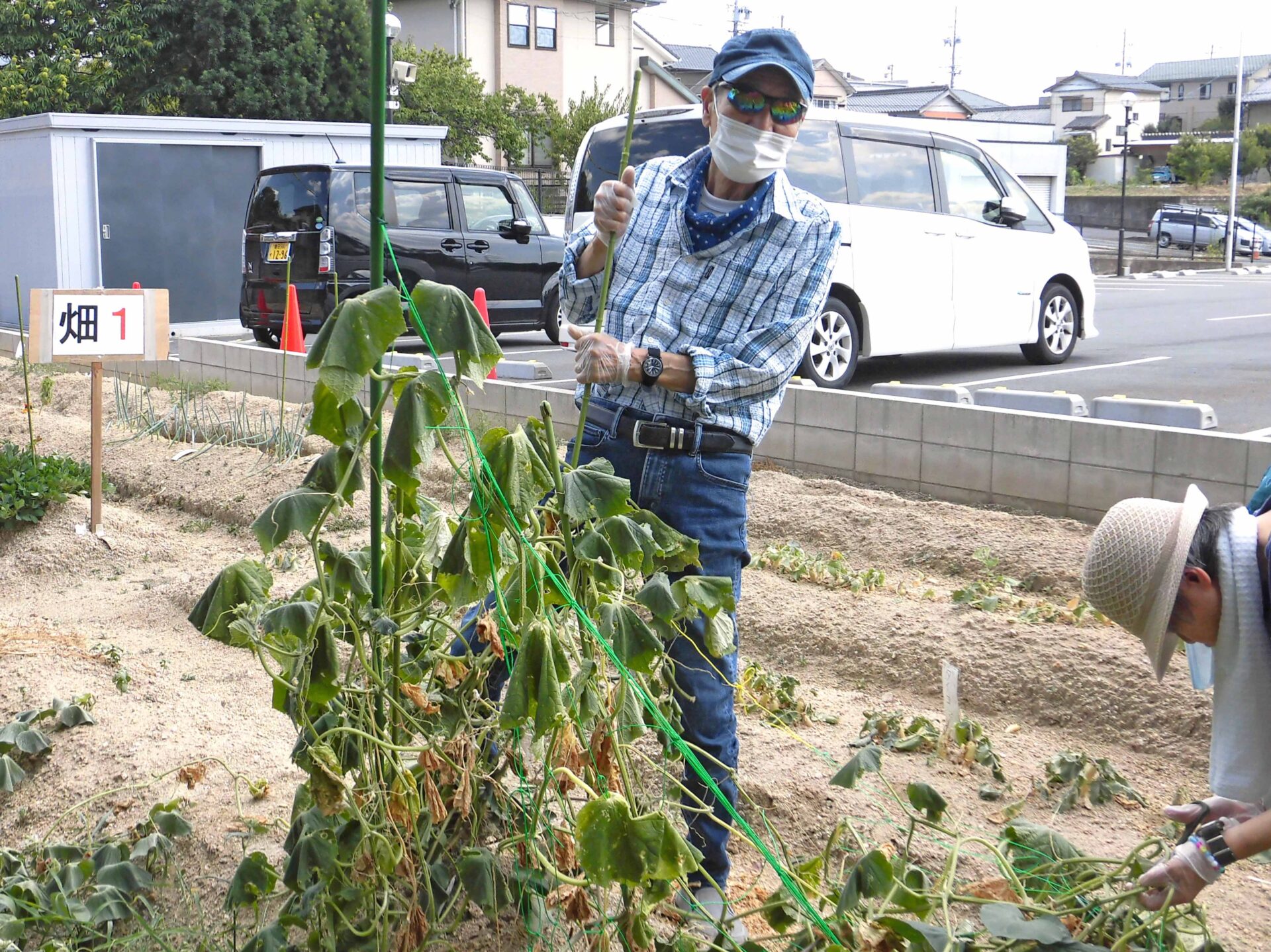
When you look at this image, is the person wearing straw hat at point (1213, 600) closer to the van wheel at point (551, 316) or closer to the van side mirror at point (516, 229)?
the van side mirror at point (516, 229)

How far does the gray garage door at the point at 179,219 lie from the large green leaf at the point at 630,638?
15.3 meters

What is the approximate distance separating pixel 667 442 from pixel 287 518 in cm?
79

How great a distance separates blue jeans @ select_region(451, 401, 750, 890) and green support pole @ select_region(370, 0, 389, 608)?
0.36m

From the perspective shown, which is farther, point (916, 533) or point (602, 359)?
point (916, 533)

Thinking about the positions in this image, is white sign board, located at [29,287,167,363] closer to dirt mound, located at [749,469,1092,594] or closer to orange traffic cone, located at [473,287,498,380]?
orange traffic cone, located at [473,287,498,380]

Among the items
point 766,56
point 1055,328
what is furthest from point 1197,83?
point 766,56

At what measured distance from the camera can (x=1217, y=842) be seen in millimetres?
1897

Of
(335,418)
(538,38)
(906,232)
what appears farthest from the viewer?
(538,38)

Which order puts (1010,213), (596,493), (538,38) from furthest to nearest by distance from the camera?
(538,38) < (1010,213) < (596,493)

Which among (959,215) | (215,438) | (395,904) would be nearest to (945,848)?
(395,904)

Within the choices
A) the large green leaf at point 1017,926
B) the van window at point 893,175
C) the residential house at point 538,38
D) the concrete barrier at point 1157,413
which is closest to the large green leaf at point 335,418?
the large green leaf at point 1017,926

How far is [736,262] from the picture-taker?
2600 mm

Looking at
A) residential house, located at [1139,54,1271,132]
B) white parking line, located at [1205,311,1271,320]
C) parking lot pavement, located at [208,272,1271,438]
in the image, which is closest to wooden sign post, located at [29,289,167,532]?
parking lot pavement, located at [208,272,1271,438]

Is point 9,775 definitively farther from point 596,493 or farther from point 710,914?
point 596,493
